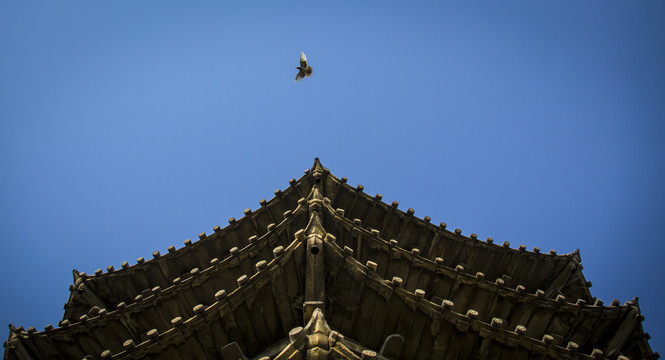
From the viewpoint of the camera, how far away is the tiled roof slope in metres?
13.4

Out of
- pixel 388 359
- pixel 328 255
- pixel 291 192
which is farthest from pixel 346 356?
pixel 291 192

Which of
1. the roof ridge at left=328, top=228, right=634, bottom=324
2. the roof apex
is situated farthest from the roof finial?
the roof ridge at left=328, top=228, right=634, bottom=324

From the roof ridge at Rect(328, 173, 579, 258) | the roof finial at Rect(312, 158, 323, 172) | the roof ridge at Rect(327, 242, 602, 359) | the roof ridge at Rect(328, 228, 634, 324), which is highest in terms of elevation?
the roof finial at Rect(312, 158, 323, 172)

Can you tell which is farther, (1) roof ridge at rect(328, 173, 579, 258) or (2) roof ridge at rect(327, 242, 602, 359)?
(1) roof ridge at rect(328, 173, 579, 258)

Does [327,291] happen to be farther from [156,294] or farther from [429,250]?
[429,250]

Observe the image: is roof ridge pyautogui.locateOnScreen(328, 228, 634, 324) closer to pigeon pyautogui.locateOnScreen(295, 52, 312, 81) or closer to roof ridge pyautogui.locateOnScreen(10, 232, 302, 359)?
roof ridge pyautogui.locateOnScreen(10, 232, 302, 359)

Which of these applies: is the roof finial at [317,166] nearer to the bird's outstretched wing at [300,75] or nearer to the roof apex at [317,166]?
the roof apex at [317,166]

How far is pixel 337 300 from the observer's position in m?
15.1

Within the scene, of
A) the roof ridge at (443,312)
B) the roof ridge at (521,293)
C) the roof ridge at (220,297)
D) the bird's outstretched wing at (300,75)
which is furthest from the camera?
the bird's outstretched wing at (300,75)

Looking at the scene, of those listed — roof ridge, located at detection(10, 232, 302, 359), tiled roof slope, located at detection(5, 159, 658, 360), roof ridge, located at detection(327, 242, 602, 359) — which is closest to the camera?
roof ridge, located at detection(327, 242, 602, 359)

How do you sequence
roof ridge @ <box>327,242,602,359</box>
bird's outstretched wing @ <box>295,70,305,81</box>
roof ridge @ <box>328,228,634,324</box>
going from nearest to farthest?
roof ridge @ <box>327,242,602,359</box>, roof ridge @ <box>328,228,634,324</box>, bird's outstretched wing @ <box>295,70,305,81</box>

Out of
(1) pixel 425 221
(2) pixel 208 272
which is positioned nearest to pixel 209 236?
(2) pixel 208 272

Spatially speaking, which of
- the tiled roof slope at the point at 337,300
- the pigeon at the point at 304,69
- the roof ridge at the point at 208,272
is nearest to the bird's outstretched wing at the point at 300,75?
the pigeon at the point at 304,69

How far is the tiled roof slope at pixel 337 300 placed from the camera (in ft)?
44.0
